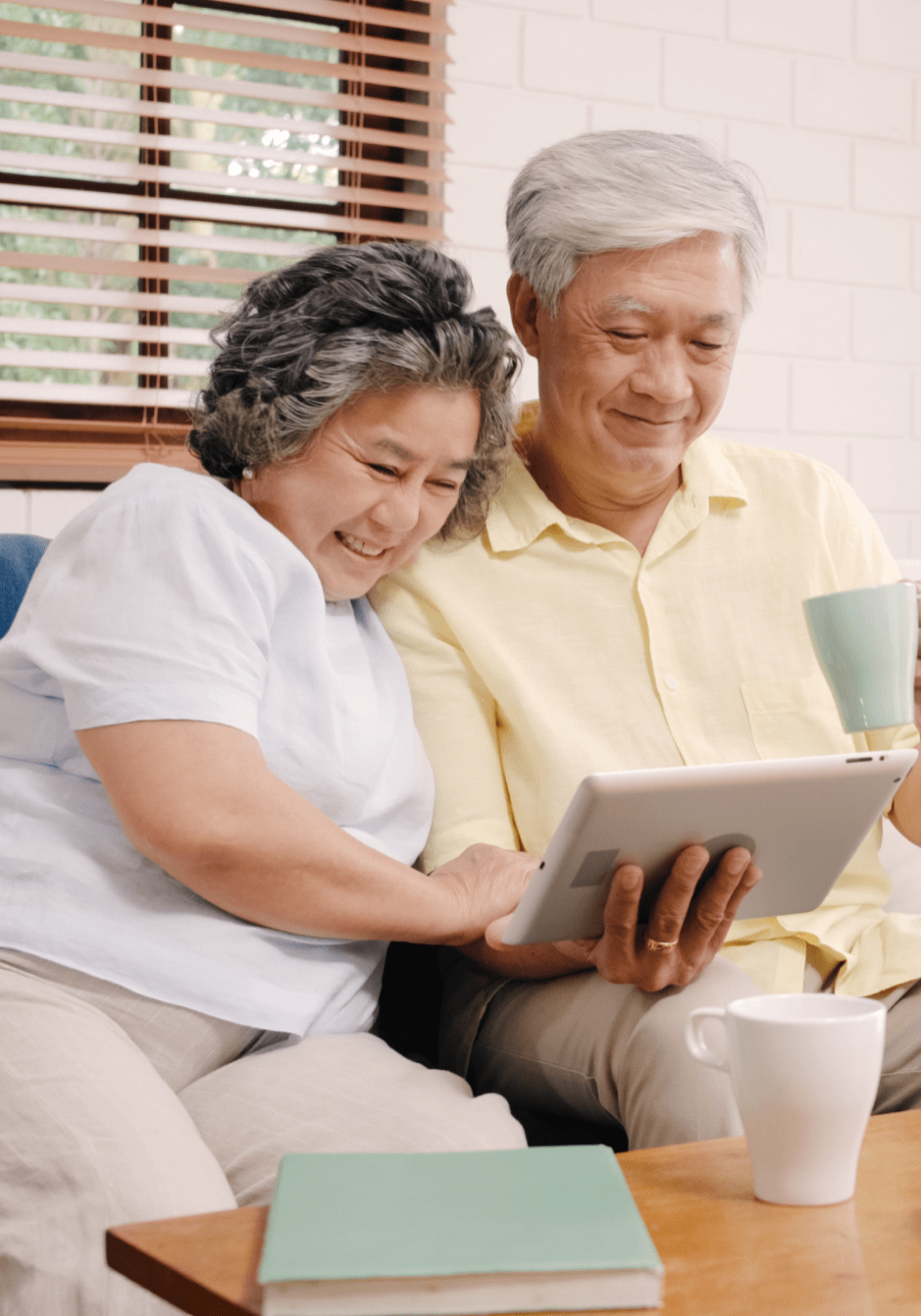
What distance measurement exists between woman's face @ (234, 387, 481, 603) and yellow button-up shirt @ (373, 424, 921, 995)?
0.49 ft

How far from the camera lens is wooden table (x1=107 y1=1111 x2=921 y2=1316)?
608 mm

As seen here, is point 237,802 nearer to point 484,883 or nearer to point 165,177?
point 484,883

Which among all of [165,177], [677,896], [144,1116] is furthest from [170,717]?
[165,177]

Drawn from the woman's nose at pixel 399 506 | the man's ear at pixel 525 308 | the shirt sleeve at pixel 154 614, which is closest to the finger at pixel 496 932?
the shirt sleeve at pixel 154 614

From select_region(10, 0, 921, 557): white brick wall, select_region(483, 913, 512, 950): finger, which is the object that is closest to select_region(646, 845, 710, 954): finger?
select_region(483, 913, 512, 950): finger

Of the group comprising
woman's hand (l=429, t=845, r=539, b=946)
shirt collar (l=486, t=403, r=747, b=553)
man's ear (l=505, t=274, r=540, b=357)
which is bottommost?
woman's hand (l=429, t=845, r=539, b=946)

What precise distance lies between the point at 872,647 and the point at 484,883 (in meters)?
0.42

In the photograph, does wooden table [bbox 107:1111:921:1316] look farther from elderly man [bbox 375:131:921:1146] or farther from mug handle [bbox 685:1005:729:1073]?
elderly man [bbox 375:131:921:1146]

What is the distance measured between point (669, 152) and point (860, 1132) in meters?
1.04

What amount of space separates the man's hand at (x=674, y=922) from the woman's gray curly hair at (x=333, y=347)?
0.54 m

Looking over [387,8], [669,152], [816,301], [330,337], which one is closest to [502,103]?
[387,8]

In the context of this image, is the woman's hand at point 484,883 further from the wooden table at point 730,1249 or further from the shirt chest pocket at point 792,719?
the wooden table at point 730,1249

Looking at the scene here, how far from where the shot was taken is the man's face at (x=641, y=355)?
4.57 feet

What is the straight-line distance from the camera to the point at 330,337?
1.27 meters
